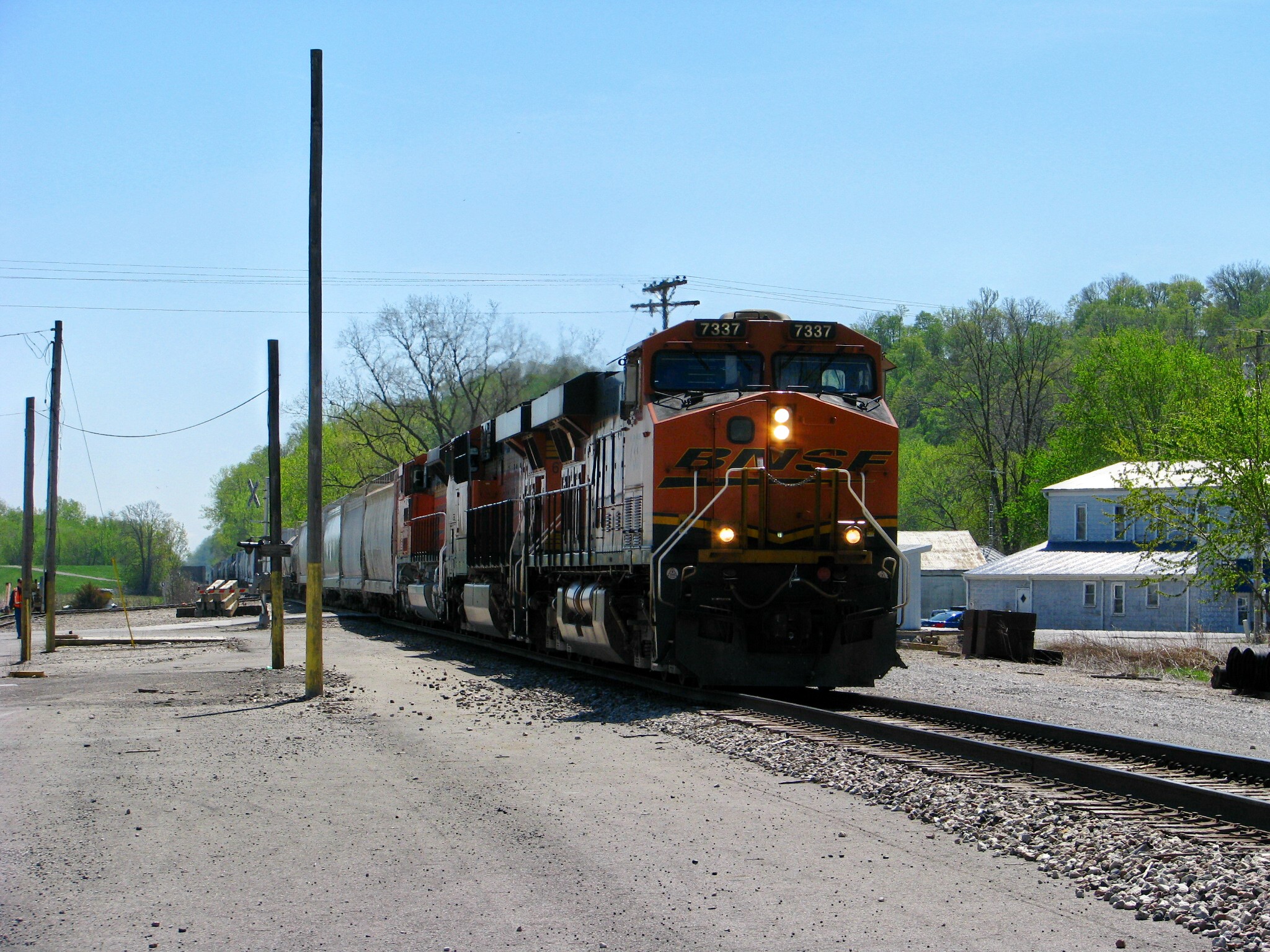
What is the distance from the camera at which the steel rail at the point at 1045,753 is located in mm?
6723

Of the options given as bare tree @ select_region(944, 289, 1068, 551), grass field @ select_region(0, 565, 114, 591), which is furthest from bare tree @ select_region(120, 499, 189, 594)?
bare tree @ select_region(944, 289, 1068, 551)

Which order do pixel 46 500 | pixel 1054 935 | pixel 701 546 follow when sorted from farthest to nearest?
pixel 46 500, pixel 701 546, pixel 1054 935

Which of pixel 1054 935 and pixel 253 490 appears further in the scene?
pixel 253 490

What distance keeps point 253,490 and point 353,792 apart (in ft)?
130

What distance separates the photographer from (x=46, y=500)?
1070 inches

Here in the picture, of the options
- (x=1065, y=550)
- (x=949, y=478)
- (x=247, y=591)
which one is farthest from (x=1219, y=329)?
(x=247, y=591)

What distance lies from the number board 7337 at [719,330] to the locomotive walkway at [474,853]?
4213mm

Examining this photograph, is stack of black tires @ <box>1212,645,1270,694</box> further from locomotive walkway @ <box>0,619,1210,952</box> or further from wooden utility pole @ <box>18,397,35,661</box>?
wooden utility pole @ <box>18,397,35,661</box>

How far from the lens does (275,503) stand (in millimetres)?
21438

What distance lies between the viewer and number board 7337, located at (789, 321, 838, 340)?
1307 cm

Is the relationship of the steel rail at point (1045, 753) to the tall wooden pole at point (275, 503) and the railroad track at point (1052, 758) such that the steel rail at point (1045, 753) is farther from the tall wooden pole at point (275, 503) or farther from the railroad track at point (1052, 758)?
the tall wooden pole at point (275, 503)

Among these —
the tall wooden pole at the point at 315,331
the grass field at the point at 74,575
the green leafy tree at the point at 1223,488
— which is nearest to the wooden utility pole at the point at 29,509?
the tall wooden pole at the point at 315,331

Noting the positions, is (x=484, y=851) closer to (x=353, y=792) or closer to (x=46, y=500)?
(x=353, y=792)

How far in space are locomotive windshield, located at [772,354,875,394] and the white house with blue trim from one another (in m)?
29.3
